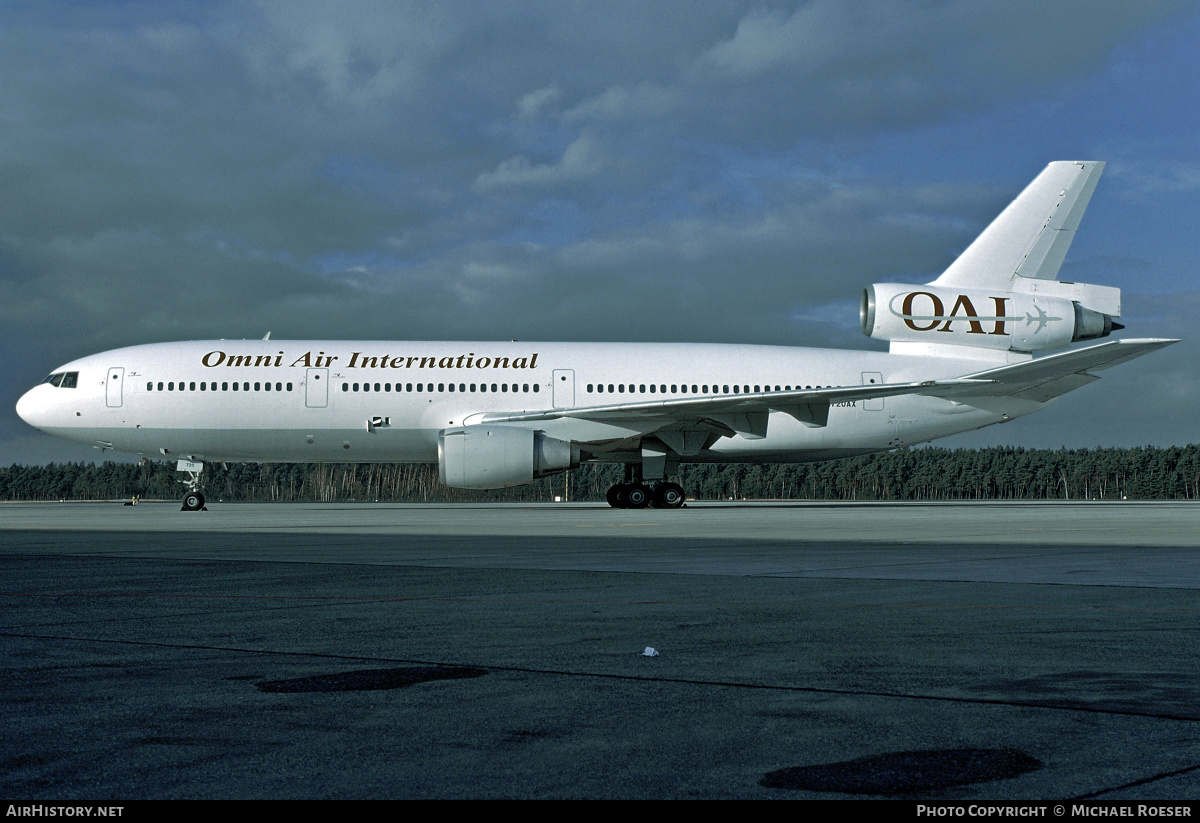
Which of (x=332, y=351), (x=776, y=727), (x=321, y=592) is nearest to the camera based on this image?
(x=776, y=727)

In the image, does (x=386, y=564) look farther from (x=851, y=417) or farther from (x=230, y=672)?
(x=851, y=417)

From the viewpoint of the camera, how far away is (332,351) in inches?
1147

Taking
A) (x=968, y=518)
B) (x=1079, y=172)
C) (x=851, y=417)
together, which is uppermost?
(x=1079, y=172)

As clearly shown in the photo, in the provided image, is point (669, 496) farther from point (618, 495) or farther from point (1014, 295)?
point (1014, 295)

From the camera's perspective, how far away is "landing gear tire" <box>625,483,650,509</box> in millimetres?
29500

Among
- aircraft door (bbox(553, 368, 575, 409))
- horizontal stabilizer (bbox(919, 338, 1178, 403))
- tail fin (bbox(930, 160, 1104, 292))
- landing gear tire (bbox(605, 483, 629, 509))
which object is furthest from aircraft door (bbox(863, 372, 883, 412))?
aircraft door (bbox(553, 368, 575, 409))

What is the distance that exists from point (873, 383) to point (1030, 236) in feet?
20.4

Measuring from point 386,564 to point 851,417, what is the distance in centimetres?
2170

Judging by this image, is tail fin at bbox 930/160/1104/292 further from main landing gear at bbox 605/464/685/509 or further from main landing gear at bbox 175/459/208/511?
main landing gear at bbox 175/459/208/511

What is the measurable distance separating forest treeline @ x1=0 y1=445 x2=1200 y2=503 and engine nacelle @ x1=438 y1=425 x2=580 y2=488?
4854 centimetres

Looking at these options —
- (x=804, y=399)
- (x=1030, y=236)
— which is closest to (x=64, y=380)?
(x=804, y=399)

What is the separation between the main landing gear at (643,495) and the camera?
1162 inches

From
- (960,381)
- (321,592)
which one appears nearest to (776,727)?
(321,592)

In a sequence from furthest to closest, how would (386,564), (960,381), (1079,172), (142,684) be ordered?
(1079,172) < (960,381) < (386,564) < (142,684)
